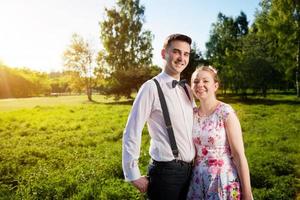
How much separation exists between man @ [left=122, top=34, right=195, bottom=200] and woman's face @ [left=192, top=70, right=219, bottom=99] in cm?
34

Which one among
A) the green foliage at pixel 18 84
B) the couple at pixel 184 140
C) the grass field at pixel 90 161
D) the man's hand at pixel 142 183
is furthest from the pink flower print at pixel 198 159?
the green foliage at pixel 18 84

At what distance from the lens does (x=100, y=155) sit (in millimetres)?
12594

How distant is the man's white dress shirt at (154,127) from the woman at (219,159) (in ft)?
0.88

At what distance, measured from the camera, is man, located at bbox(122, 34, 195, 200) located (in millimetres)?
4109

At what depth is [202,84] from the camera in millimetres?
4578

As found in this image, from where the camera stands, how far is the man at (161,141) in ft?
13.5

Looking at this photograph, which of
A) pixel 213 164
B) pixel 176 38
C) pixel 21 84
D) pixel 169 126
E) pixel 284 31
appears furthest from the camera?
pixel 21 84

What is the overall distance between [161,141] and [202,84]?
0.90 metres

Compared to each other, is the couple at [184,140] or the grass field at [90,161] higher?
the couple at [184,140]

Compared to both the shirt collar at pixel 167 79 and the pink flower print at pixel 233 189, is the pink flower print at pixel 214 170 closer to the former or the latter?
the pink flower print at pixel 233 189

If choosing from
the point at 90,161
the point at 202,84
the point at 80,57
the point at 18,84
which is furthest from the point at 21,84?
the point at 202,84

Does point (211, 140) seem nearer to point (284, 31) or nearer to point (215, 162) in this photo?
point (215, 162)

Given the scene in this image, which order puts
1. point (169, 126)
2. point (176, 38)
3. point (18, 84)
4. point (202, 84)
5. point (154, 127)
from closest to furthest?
point (169, 126)
point (154, 127)
point (176, 38)
point (202, 84)
point (18, 84)

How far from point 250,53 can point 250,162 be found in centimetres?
3269
